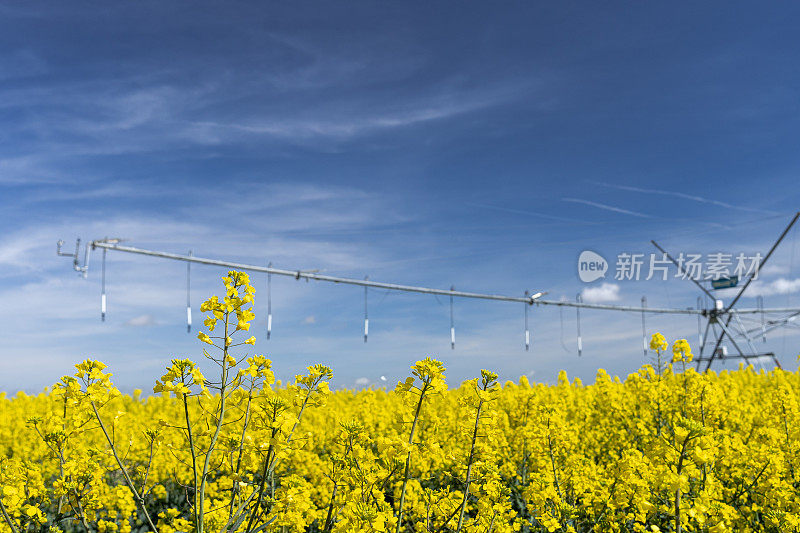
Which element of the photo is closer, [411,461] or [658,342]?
[411,461]

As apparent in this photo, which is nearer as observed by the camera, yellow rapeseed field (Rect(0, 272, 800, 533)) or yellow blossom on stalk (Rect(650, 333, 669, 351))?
yellow rapeseed field (Rect(0, 272, 800, 533))

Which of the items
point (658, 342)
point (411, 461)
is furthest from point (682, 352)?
point (411, 461)

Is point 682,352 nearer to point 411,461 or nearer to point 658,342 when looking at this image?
point 658,342

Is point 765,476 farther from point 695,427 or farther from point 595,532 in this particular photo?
point 695,427

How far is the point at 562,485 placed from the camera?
6676mm

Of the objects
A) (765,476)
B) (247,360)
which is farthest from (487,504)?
(765,476)

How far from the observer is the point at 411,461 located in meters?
5.70

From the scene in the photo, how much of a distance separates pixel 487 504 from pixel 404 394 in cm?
159

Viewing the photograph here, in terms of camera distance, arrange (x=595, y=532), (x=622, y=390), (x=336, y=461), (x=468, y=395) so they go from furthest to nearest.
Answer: (x=622, y=390) → (x=595, y=532) → (x=336, y=461) → (x=468, y=395)

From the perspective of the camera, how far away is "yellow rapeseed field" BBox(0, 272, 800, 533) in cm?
358

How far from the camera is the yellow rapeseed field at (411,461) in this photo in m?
3.58

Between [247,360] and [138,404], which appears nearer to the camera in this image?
[247,360]

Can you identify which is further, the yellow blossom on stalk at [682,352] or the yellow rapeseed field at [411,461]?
the yellow blossom on stalk at [682,352]

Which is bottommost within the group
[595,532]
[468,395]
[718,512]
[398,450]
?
[595,532]
